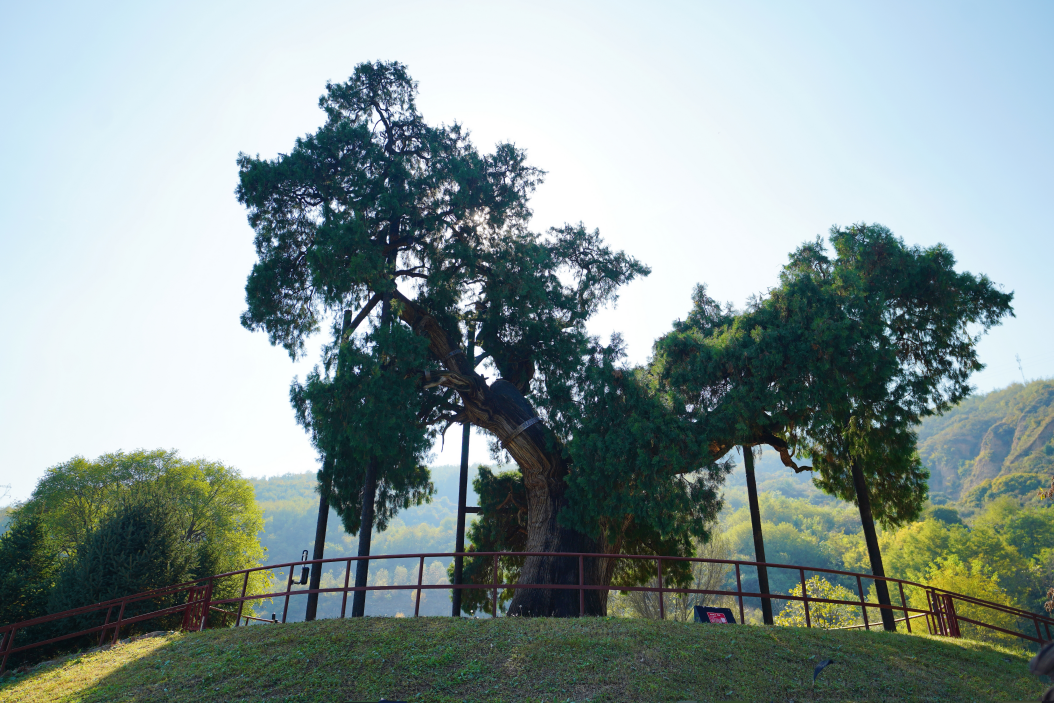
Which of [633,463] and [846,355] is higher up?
[846,355]

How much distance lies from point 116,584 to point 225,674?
12646mm

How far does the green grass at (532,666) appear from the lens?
25.3 feet

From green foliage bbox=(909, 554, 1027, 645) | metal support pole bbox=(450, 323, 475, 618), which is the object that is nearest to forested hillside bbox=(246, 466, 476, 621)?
green foliage bbox=(909, 554, 1027, 645)

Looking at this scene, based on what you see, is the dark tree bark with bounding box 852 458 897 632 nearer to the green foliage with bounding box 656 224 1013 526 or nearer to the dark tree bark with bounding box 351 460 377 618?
the green foliage with bounding box 656 224 1013 526

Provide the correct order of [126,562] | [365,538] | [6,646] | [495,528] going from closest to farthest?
[6,646] → [365,538] → [126,562] → [495,528]

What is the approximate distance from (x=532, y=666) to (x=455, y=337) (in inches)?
421

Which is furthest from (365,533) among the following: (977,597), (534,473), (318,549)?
(977,597)

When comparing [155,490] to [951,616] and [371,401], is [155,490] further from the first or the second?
[951,616]

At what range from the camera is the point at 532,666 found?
8.24 m

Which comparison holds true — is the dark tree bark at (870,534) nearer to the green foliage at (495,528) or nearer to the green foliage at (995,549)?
the green foliage at (495,528)

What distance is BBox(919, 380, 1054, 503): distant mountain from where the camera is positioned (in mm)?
105625

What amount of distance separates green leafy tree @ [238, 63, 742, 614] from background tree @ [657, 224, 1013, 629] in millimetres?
1460

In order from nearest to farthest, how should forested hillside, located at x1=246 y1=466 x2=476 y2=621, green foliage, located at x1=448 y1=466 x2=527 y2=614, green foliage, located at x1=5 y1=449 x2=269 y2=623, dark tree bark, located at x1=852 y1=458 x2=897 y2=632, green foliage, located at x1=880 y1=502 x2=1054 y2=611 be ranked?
dark tree bark, located at x1=852 y1=458 x2=897 y2=632
green foliage, located at x1=448 y1=466 x2=527 y2=614
green foliage, located at x1=5 y1=449 x2=269 y2=623
green foliage, located at x1=880 y1=502 x2=1054 y2=611
forested hillside, located at x1=246 y1=466 x2=476 y2=621

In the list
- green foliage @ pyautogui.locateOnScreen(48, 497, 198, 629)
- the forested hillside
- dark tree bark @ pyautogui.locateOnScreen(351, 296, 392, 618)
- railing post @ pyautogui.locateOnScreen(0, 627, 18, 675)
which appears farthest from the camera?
the forested hillside
